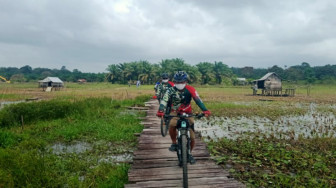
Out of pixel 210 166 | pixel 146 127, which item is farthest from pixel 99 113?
pixel 210 166

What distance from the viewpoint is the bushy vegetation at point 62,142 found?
4.34 meters

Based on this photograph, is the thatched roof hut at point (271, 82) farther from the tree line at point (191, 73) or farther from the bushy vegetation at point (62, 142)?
the bushy vegetation at point (62, 142)

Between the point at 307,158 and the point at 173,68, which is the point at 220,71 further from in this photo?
the point at 307,158

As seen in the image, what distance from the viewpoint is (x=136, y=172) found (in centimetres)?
432

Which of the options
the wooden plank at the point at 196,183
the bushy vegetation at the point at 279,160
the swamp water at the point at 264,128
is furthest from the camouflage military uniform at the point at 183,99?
the swamp water at the point at 264,128

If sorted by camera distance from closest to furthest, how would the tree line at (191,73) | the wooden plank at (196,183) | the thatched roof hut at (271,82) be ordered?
the wooden plank at (196,183), the thatched roof hut at (271,82), the tree line at (191,73)

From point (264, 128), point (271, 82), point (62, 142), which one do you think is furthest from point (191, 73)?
point (62, 142)

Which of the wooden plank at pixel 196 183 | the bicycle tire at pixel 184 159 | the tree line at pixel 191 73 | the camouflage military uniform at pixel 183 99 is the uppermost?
the tree line at pixel 191 73

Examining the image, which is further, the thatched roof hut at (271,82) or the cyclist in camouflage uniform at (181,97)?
the thatched roof hut at (271,82)

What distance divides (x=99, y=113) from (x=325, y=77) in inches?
2614

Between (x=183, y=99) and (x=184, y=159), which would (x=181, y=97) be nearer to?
(x=183, y=99)

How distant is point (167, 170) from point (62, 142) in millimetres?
4738

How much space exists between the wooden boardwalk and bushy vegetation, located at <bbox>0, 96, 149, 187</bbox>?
442 millimetres

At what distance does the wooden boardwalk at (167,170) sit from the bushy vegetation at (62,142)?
17.4 inches
